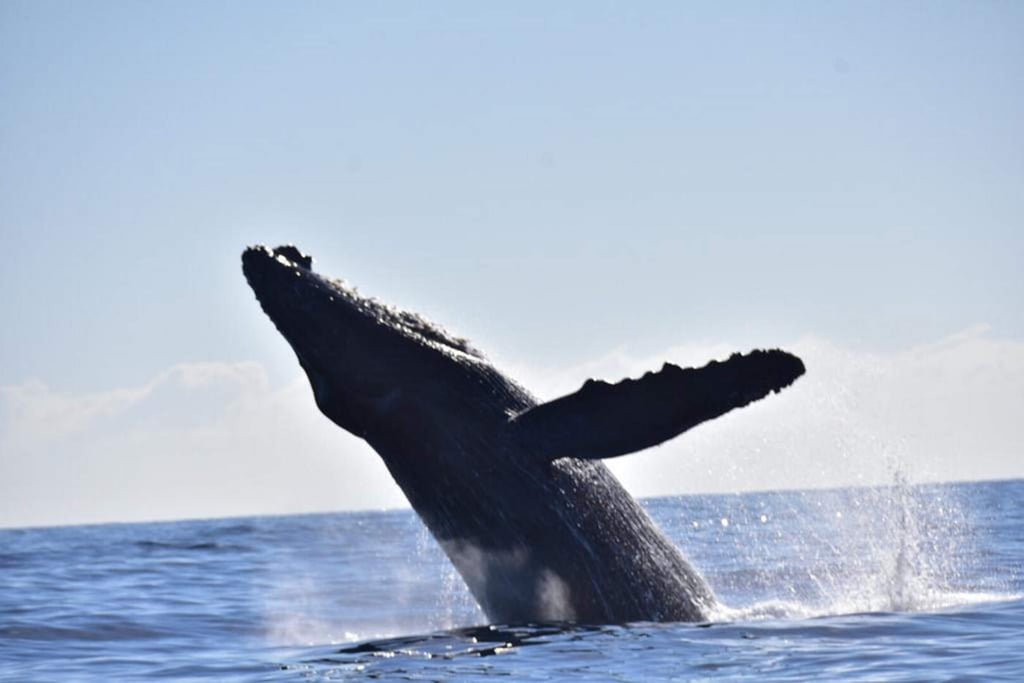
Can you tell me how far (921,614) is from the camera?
11461mm

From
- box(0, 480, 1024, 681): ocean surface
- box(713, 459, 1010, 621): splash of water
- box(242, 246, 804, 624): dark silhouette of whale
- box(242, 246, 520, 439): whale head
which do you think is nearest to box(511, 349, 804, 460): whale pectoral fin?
box(242, 246, 804, 624): dark silhouette of whale

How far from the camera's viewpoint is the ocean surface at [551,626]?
9156mm

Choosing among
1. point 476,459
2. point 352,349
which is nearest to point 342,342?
point 352,349

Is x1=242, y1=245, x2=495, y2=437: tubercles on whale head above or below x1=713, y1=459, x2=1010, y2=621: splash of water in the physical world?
above

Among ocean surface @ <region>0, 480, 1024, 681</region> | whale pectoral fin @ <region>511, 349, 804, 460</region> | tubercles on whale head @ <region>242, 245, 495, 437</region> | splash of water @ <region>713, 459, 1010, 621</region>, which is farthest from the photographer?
splash of water @ <region>713, 459, 1010, 621</region>

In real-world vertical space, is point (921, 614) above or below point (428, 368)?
below

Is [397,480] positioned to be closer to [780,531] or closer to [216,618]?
[216,618]

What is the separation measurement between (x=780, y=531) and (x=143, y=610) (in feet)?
51.1

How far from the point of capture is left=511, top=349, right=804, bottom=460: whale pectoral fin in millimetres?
8945

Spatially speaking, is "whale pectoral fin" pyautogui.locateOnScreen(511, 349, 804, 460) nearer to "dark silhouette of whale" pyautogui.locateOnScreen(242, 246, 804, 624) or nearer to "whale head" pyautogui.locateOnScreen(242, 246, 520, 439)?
"dark silhouette of whale" pyautogui.locateOnScreen(242, 246, 804, 624)

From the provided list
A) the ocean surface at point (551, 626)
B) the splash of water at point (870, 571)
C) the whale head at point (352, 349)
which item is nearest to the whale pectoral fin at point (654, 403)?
the whale head at point (352, 349)

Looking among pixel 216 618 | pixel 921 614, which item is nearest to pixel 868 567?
pixel 921 614

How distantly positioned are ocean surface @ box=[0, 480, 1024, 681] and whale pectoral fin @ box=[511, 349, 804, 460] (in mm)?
1344

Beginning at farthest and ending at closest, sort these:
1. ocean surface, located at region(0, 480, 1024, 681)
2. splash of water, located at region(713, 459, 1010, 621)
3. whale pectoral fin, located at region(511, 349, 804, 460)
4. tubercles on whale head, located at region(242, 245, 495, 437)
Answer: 1. splash of water, located at region(713, 459, 1010, 621)
2. tubercles on whale head, located at region(242, 245, 495, 437)
3. ocean surface, located at region(0, 480, 1024, 681)
4. whale pectoral fin, located at region(511, 349, 804, 460)
